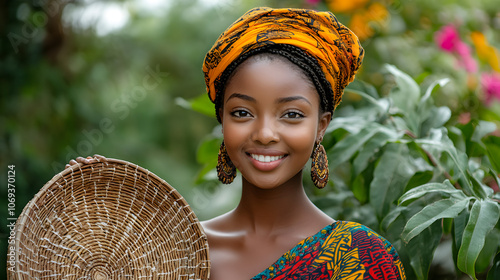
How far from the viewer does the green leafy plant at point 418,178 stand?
7.23ft

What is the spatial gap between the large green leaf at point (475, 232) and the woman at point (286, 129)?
207mm

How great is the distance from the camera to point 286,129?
206 centimetres

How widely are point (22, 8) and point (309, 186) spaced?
2372mm

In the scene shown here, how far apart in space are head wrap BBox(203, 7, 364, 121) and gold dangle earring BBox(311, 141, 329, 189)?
0.19 m

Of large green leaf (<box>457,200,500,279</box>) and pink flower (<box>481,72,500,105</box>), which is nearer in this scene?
large green leaf (<box>457,200,500,279</box>)

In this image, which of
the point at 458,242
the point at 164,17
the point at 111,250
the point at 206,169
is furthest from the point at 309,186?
the point at 164,17

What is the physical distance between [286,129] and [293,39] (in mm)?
290

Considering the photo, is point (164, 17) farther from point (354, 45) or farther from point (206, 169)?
point (354, 45)

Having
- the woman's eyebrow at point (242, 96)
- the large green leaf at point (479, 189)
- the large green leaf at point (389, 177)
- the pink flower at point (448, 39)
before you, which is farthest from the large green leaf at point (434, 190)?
the pink flower at point (448, 39)

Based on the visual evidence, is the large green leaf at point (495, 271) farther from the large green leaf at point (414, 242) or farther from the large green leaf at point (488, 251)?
the large green leaf at point (414, 242)

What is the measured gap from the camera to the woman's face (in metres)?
2.05

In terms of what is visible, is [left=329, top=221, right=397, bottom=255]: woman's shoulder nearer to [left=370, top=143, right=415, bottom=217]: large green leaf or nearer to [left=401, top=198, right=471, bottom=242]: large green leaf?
[left=401, top=198, right=471, bottom=242]: large green leaf

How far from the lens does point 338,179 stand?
3.26m

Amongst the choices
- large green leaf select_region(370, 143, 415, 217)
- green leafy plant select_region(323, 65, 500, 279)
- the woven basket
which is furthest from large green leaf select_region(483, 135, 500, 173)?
the woven basket
